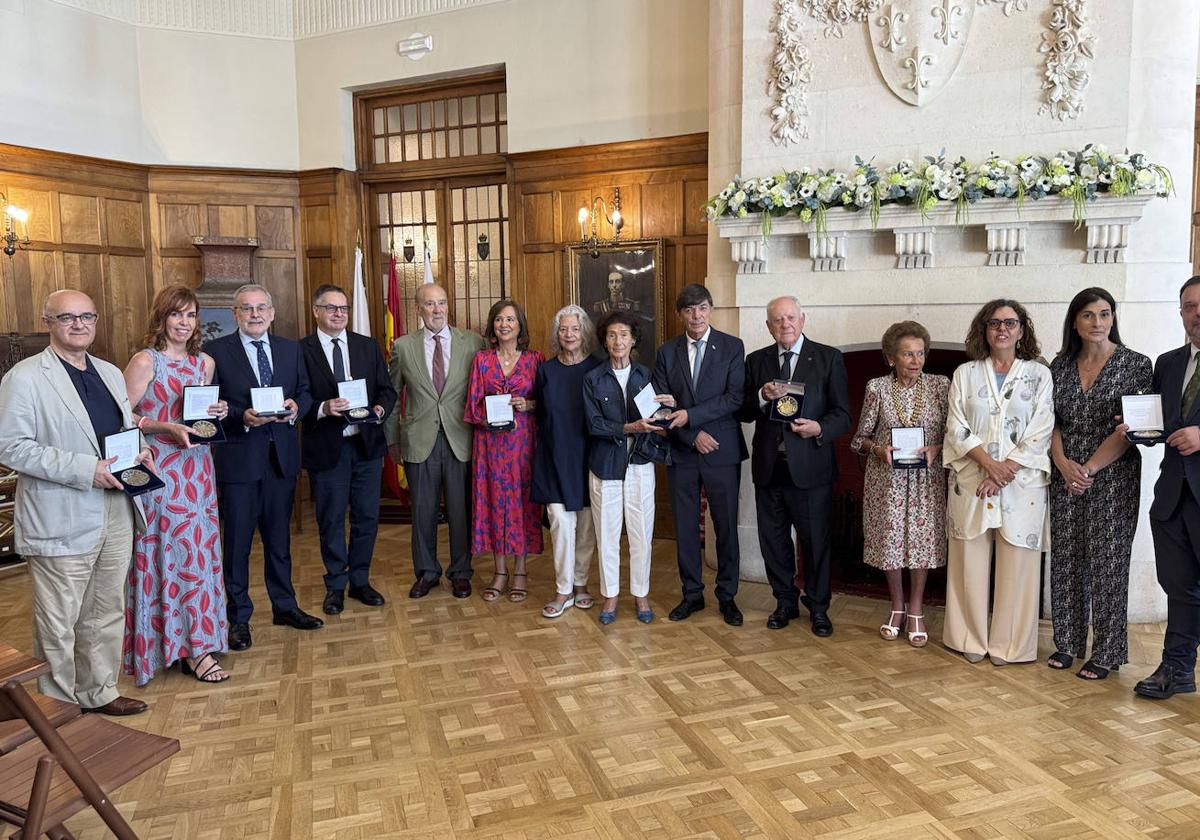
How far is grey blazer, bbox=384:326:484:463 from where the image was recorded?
5348mm

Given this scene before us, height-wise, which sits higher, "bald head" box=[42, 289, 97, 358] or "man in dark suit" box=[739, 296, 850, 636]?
"bald head" box=[42, 289, 97, 358]

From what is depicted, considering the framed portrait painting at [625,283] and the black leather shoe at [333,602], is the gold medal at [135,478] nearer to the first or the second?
the black leather shoe at [333,602]

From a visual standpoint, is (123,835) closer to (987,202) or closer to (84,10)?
(987,202)

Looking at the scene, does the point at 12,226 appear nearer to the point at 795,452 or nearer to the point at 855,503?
the point at 795,452

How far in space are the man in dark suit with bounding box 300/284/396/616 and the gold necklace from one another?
8.92 feet

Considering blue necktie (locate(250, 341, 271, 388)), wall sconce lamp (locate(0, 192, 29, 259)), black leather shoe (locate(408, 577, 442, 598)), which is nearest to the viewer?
blue necktie (locate(250, 341, 271, 388))

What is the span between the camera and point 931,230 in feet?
16.9

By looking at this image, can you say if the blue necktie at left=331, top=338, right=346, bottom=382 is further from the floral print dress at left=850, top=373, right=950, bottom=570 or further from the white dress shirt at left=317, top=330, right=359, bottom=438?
the floral print dress at left=850, top=373, right=950, bottom=570

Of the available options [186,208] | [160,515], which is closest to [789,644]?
[160,515]

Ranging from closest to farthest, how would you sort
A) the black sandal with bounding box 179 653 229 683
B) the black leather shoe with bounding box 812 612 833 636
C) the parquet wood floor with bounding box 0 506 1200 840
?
the parquet wood floor with bounding box 0 506 1200 840
the black sandal with bounding box 179 653 229 683
the black leather shoe with bounding box 812 612 833 636

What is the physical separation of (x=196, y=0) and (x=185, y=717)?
20.7 ft

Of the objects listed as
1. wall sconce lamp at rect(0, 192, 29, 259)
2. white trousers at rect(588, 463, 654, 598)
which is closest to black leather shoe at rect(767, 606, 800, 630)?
white trousers at rect(588, 463, 654, 598)

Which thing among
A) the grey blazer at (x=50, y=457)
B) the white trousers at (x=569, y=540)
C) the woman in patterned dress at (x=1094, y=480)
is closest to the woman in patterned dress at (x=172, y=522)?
the grey blazer at (x=50, y=457)

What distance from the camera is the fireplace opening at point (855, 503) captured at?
5.55m
